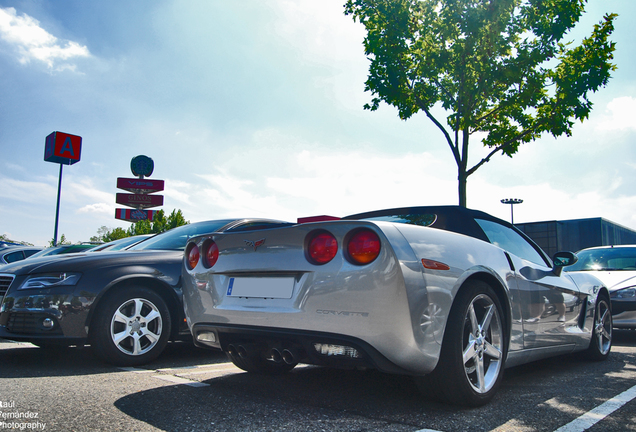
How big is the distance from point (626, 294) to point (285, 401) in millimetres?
5477

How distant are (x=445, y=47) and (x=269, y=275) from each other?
33.2ft

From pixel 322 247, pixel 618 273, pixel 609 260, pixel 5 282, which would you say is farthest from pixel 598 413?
pixel 609 260

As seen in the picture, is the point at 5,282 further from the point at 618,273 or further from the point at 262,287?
the point at 618,273

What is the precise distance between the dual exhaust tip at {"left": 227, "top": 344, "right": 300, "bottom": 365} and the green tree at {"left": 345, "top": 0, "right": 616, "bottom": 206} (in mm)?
9758

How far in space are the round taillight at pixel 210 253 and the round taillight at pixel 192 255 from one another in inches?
4.2

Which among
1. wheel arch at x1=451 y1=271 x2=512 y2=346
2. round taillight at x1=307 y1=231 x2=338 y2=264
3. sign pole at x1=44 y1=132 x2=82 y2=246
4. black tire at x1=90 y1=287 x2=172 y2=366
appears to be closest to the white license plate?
round taillight at x1=307 y1=231 x2=338 y2=264

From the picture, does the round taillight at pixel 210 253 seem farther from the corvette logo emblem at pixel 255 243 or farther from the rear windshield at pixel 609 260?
the rear windshield at pixel 609 260

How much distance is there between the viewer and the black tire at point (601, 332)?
4.88 metres

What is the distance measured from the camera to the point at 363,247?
8.93 feet

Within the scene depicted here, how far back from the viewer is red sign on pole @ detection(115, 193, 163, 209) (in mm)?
47656

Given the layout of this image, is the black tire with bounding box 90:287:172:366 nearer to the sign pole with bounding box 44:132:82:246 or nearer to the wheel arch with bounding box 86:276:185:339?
the wheel arch with bounding box 86:276:185:339

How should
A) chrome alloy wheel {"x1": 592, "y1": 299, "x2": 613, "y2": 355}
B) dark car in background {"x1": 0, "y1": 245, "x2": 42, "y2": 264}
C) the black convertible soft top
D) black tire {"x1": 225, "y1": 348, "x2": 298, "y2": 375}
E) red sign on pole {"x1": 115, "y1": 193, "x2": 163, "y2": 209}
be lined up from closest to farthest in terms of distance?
1. the black convertible soft top
2. black tire {"x1": 225, "y1": 348, "x2": 298, "y2": 375}
3. chrome alloy wheel {"x1": 592, "y1": 299, "x2": 613, "y2": 355}
4. dark car in background {"x1": 0, "y1": 245, "x2": 42, "y2": 264}
5. red sign on pole {"x1": 115, "y1": 193, "x2": 163, "y2": 209}

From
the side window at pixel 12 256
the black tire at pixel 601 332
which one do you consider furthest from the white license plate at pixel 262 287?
the side window at pixel 12 256

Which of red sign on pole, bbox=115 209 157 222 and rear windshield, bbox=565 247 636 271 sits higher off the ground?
red sign on pole, bbox=115 209 157 222
